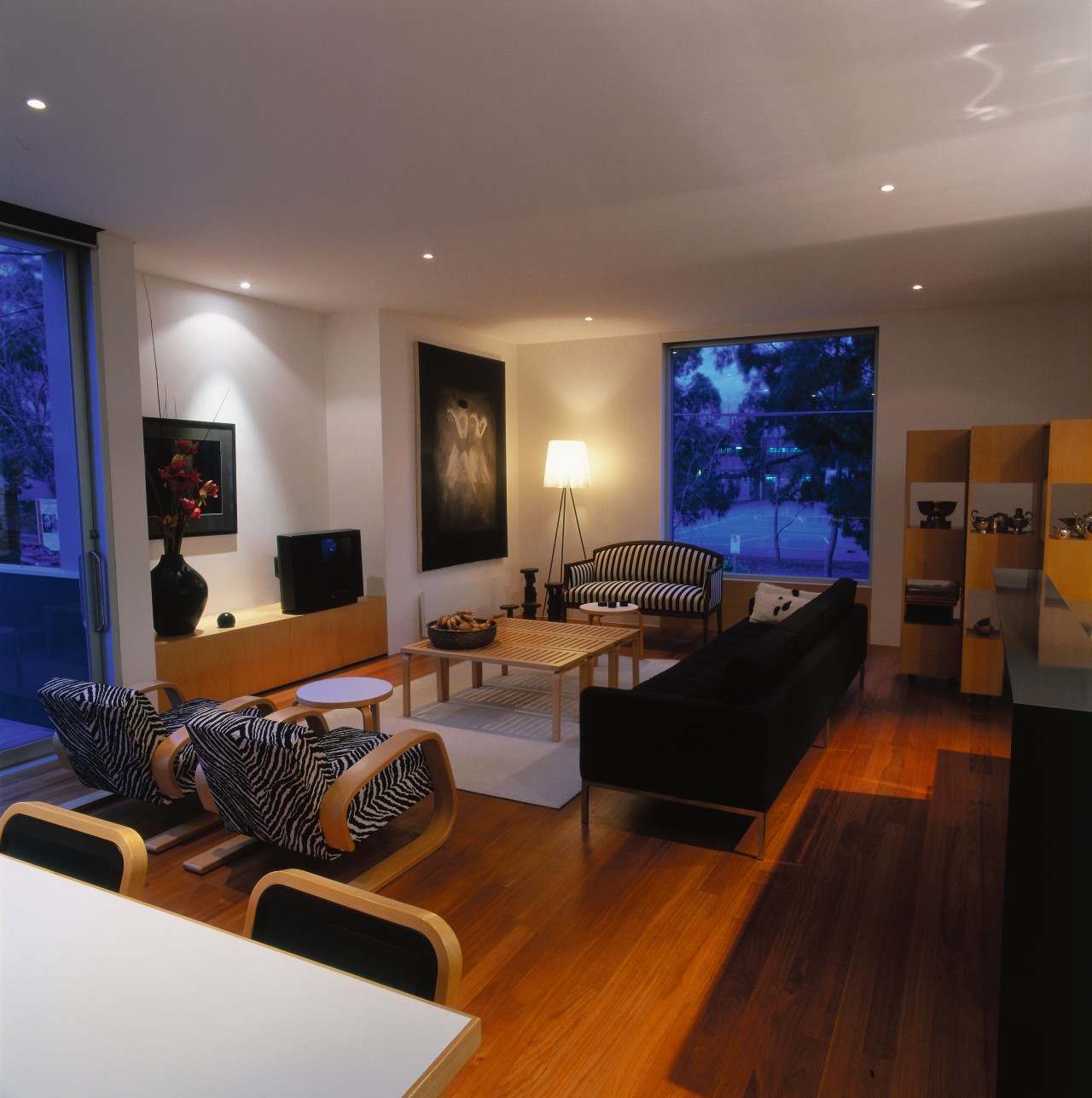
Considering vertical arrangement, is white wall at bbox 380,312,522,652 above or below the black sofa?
above

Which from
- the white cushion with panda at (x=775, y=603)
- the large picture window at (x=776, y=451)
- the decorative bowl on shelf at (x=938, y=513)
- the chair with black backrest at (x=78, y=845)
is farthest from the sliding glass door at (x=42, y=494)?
the decorative bowl on shelf at (x=938, y=513)

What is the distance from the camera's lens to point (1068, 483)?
15.1ft

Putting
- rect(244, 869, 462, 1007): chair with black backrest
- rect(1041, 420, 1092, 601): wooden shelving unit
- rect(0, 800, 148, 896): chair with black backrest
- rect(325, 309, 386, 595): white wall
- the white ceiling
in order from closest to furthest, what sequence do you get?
rect(244, 869, 462, 1007): chair with black backrest < rect(0, 800, 148, 896): chair with black backrest < the white ceiling < rect(1041, 420, 1092, 601): wooden shelving unit < rect(325, 309, 386, 595): white wall

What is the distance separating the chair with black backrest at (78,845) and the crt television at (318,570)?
13.4ft

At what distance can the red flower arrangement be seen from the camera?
493cm

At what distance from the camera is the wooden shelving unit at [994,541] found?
16.1 feet

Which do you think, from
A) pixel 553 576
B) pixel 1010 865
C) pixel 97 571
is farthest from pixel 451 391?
pixel 1010 865

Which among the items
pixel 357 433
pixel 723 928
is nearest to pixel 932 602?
pixel 723 928

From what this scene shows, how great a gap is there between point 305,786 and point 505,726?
2157 mm

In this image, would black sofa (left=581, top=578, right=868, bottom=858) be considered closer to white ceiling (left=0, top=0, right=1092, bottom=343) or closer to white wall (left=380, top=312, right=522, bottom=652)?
white ceiling (left=0, top=0, right=1092, bottom=343)

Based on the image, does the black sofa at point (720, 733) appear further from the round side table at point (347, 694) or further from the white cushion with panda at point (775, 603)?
the white cushion with panda at point (775, 603)

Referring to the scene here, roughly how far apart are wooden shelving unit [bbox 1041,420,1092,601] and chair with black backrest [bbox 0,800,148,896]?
4.53 metres

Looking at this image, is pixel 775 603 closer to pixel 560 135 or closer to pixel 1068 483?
pixel 1068 483

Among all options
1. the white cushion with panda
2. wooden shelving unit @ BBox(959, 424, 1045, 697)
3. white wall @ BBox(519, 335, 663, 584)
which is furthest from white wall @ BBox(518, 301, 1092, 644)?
the white cushion with panda
